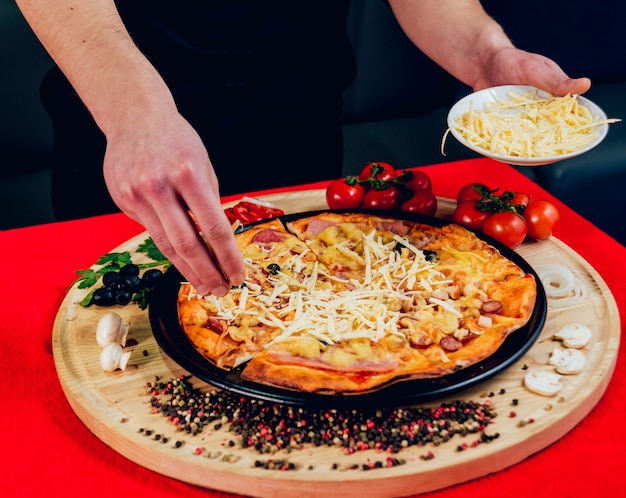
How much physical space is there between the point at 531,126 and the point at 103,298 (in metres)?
1.60

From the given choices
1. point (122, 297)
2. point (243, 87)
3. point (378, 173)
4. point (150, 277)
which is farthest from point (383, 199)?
point (122, 297)

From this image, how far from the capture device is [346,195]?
9.51 ft

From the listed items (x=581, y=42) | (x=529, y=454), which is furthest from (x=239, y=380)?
(x=581, y=42)

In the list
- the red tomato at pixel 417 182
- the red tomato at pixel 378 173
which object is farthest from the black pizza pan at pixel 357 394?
the red tomato at pixel 378 173

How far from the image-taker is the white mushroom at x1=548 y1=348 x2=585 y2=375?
1.92m

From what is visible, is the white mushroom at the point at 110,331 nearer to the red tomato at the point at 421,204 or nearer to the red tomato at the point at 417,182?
the red tomato at the point at 421,204

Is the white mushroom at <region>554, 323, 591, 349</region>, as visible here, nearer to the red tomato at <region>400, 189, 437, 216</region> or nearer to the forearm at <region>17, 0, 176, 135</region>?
the red tomato at <region>400, 189, 437, 216</region>

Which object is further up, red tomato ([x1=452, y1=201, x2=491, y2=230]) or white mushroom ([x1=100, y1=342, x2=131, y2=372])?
white mushroom ([x1=100, y1=342, x2=131, y2=372])

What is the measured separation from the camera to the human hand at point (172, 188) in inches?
61.9

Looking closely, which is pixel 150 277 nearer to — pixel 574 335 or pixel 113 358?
pixel 113 358

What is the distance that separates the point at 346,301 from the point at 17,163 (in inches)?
134

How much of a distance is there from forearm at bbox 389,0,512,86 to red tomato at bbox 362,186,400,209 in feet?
1.89

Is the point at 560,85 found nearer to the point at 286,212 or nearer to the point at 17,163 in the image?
the point at 286,212

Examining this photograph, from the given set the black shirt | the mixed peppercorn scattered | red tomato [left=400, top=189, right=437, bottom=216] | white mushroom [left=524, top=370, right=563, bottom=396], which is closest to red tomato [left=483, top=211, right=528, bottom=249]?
red tomato [left=400, top=189, right=437, bottom=216]
